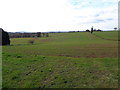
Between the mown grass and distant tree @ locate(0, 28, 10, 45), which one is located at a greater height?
distant tree @ locate(0, 28, 10, 45)

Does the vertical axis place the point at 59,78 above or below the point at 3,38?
below

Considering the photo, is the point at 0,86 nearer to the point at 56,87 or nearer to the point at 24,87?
the point at 24,87

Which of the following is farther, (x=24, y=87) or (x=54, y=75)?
(x=54, y=75)

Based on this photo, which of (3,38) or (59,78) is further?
(3,38)

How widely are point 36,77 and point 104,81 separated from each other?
340 cm

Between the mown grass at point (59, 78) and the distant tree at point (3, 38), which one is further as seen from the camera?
the distant tree at point (3, 38)

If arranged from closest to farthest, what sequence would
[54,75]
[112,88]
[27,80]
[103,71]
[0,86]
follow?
[112,88]
[0,86]
[27,80]
[54,75]
[103,71]

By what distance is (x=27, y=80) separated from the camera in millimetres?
6496

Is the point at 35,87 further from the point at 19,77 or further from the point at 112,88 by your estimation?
the point at 112,88

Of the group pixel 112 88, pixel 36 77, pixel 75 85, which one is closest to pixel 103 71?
pixel 112 88

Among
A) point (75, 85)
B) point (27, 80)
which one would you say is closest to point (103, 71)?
point (75, 85)

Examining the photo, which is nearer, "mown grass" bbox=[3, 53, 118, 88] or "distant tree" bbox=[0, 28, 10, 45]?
"mown grass" bbox=[3, 53, 118, 88]

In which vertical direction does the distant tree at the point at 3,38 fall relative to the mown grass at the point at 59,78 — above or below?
above

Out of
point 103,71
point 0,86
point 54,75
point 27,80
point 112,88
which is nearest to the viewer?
point 112,88
